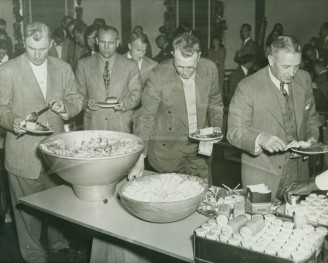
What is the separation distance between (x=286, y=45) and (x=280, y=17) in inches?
393

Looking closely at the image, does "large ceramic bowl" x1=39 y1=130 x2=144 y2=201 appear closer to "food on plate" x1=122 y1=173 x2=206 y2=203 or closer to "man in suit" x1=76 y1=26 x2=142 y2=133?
"food on plate" x1=122 y1=173 x2=206 y2=203

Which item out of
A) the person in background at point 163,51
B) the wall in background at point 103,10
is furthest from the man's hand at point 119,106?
the wall in background at point 103,10

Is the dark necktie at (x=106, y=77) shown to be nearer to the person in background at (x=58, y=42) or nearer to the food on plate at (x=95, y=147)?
the food on plate at (x=95, y=147)

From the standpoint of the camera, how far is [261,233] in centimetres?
176

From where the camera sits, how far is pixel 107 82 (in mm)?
4008

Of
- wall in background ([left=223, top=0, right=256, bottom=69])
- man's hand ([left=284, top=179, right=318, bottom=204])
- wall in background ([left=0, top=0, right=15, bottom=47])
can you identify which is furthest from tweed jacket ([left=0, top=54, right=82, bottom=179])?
wall in background ([left=223, top=0, right=256, bottom=69])

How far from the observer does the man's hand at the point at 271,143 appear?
→ 248 cm

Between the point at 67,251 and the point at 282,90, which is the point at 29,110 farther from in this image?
the point at 282,90

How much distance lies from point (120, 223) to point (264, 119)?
1.20 m

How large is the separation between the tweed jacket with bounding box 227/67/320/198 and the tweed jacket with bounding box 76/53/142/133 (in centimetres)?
142

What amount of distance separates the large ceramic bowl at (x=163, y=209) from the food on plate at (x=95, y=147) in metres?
0.40

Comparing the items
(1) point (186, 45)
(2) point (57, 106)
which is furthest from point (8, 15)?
(1) point (186, 45)

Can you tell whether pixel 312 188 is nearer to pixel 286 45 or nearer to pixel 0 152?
pixel 286 45

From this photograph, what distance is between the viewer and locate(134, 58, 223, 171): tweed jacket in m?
3.13
